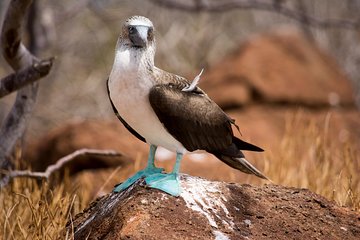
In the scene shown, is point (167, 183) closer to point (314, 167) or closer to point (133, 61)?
point (133, 61)

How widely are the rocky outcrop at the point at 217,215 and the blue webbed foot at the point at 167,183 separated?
3cm

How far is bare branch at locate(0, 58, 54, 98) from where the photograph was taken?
4.45 meters

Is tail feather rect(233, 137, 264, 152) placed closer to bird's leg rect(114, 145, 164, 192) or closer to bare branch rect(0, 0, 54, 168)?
bird's leg rect(114, 145, 164, 192)

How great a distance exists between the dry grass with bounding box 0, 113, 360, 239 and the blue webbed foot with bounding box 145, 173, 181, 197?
0.52 m

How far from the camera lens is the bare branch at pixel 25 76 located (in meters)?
4.45

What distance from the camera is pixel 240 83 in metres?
9.16

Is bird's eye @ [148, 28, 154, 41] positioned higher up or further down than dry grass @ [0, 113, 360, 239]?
higher up

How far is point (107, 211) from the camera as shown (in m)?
3.66

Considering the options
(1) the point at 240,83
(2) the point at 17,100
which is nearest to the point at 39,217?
(2) the point at 17,100

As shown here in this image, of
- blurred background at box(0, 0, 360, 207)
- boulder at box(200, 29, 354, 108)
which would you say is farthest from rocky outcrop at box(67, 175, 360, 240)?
boulder at box(200, 29, 354, 108)

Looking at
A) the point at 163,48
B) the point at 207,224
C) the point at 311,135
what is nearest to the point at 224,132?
the point at 207,224

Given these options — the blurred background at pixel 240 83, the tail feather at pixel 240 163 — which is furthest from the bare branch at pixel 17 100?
the tail feather at pixel 240 163

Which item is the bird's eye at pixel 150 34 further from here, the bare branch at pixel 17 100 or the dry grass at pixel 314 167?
the dry grass at pixel 314 167

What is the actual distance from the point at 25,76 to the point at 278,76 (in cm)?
527
